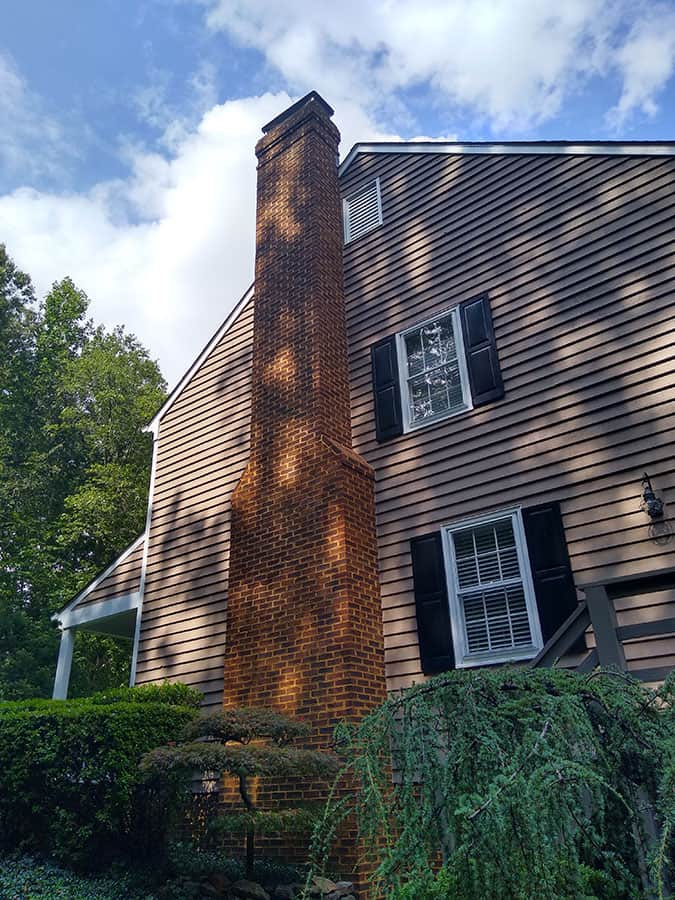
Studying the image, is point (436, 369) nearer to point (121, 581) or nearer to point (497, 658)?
point (497, 658)

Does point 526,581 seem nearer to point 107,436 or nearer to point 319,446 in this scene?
point 319,446

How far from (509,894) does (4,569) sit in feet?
61.4

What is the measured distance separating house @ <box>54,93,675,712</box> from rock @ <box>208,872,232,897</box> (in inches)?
56.2

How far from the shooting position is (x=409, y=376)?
306 inches

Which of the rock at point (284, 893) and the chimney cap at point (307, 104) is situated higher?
the chimney cap at point (307, 104)

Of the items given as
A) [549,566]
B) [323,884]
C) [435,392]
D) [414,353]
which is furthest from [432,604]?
[414,353]

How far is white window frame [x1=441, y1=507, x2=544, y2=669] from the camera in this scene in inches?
229

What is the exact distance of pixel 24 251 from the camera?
23.0 metres

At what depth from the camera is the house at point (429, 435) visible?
5.90 metres

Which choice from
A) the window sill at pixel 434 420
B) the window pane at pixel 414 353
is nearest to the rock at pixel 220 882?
the window sill at pixel 434 420

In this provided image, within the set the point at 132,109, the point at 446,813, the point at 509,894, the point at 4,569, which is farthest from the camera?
the point at 4,569

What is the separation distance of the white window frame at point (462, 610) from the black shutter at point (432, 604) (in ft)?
0.20

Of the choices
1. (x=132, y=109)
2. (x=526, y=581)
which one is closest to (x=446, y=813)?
(x=526, y=581)

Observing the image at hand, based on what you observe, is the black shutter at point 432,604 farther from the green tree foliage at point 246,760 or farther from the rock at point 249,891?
the rock at point 249,891
